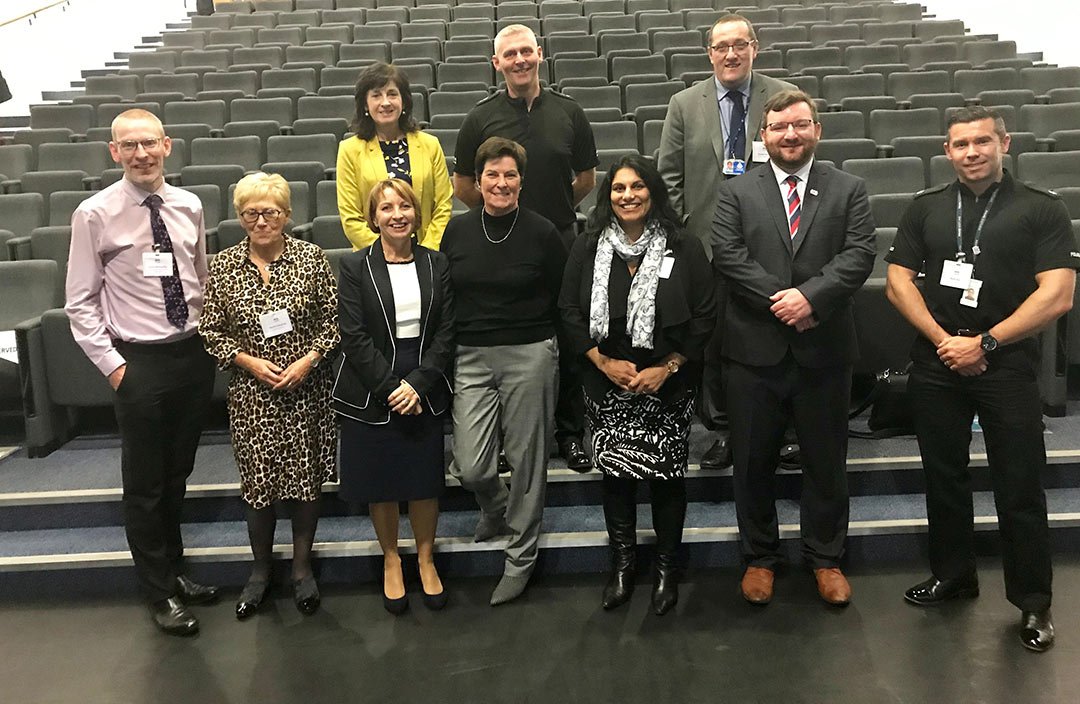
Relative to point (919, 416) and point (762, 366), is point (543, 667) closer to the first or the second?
point (762, 366)

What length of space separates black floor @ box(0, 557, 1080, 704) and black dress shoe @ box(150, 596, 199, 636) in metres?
0.03

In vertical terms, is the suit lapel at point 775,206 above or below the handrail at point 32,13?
below

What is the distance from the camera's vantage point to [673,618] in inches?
91.9

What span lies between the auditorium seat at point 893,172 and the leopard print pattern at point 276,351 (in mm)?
2833

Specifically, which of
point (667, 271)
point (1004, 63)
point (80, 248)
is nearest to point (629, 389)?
point (667, 271)

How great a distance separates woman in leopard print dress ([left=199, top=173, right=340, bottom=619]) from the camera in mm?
2246

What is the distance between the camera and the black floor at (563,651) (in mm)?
2037

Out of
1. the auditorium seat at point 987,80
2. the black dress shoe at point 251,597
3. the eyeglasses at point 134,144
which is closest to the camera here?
the eyeglasses at point 134,144

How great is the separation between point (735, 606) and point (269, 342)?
1485mm

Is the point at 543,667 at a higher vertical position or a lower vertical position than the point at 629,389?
lower

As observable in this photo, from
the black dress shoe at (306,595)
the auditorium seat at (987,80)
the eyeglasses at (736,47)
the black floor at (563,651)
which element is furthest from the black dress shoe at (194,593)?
the auditorium seat at (987,80)

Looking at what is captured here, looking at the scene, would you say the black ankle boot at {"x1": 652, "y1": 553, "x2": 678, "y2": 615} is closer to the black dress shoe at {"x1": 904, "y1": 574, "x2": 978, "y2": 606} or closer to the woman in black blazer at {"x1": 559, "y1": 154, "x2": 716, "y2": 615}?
the woman in black blazer at {"x1": 559, "y1": 154, "x2": 716, "y2": 615}

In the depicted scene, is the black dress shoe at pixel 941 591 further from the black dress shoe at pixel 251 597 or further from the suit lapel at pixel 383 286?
the black dress shoe at pixel 251 597

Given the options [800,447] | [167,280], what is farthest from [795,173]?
[167,280]
